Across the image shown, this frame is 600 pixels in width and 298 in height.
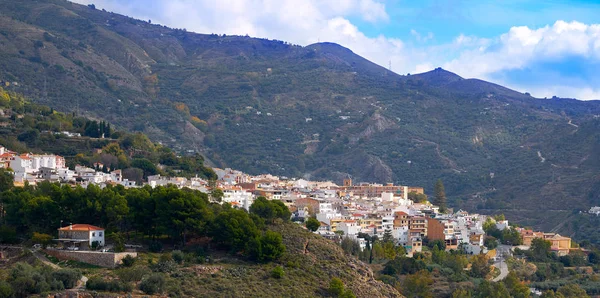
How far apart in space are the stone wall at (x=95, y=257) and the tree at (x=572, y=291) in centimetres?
2673

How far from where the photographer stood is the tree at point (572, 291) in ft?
168

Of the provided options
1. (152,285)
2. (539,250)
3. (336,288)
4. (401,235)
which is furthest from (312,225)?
(539,250)

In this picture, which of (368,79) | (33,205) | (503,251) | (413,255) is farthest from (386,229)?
(368,79)

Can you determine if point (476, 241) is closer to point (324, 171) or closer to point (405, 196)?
point (405, 196)

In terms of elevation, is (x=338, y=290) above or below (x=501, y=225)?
below

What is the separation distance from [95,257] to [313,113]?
10003 cm

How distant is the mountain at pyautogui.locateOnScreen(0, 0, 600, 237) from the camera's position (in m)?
102

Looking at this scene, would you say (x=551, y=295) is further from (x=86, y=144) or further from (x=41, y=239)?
(x=86, y=144)

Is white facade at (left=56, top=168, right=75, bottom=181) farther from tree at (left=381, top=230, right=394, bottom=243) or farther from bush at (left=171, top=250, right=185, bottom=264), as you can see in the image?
tree at (left=381, top=230, right=394, bottom=243)

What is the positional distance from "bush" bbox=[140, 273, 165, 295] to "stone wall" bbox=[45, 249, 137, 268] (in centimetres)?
280

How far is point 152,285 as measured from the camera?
33281 mm

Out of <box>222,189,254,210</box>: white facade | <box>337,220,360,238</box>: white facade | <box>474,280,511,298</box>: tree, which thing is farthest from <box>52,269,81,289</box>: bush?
<box>337,220,360,238</box>: white facade

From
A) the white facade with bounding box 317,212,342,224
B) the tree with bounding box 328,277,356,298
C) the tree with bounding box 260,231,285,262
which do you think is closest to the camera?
the tree with bounding box 328,277,356,298

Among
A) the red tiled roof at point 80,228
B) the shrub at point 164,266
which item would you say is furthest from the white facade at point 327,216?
the shrub at point 164,266
